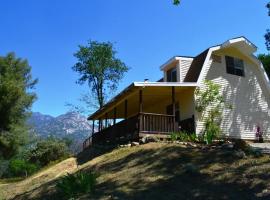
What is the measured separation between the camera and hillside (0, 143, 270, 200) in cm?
1116

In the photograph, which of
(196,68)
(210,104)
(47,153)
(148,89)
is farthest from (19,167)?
(210,104)

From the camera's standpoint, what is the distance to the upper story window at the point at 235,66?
87.5 ft

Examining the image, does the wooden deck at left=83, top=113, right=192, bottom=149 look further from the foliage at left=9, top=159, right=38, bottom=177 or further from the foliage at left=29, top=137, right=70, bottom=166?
the foliage at left=9, top=159, right=38, bottom=177

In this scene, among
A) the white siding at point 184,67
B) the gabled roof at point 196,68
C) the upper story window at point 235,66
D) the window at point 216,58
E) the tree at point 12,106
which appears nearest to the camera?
the gabled roof at point 196,68

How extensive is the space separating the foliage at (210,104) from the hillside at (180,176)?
6.41 metres

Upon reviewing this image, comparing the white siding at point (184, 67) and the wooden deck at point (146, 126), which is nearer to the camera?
the wooden deck at point (146, 126)

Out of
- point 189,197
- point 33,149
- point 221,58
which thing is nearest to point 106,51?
point 33,149

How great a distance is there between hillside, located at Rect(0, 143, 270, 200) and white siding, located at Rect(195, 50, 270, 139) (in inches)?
329

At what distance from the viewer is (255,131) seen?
26078 millimetres

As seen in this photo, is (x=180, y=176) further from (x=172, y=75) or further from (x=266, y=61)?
(x=266, y=61)

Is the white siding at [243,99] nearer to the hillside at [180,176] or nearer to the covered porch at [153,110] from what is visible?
the covered porch at [153,110]

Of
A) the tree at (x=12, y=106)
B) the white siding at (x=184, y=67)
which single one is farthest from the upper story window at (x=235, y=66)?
the tree at (x=12, y=106)

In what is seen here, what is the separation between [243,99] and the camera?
26.4 meters

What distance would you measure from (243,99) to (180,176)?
48.3 feet
